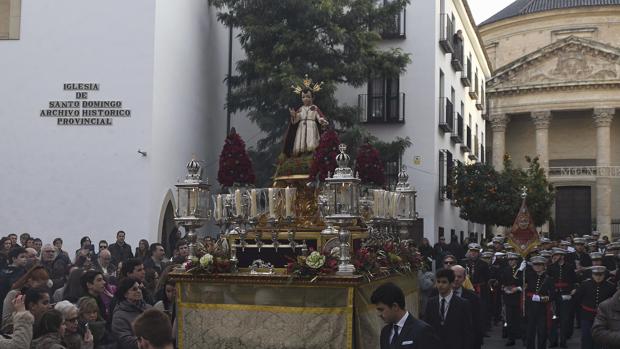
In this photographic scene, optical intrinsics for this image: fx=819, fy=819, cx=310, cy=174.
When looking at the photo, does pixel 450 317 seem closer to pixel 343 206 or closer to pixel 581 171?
pixel 343 206

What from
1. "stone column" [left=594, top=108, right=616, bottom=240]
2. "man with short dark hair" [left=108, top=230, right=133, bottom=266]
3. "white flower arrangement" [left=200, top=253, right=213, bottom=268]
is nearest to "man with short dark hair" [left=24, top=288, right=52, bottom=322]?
"white flower arrangement" [left=200, top=253, right=213, bottom=268]

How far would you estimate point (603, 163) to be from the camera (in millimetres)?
49062

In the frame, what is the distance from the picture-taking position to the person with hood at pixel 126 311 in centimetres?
770

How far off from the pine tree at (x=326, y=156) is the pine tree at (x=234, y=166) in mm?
1760

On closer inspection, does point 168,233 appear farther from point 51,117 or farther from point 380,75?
point 380,75

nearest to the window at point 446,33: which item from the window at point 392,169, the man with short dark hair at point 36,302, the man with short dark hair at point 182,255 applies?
the window at point 392,169

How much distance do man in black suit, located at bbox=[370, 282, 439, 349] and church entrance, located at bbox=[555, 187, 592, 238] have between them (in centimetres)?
4689

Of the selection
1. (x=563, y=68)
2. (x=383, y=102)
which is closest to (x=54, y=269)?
(x=383, y=102)

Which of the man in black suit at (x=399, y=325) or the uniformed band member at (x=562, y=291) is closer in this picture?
the man in black suit at (x=399, y=325)

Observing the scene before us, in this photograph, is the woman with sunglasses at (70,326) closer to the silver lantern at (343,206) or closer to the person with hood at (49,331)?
the person with hood at (49,331)

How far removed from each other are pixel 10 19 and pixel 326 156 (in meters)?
14.3

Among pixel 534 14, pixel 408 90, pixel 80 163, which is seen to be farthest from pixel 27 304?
pixel 534 14

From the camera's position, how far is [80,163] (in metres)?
21.7

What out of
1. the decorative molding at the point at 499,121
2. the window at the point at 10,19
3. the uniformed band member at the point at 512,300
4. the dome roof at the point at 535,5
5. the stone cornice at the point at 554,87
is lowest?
the uniformed band member at the point at 512,300
